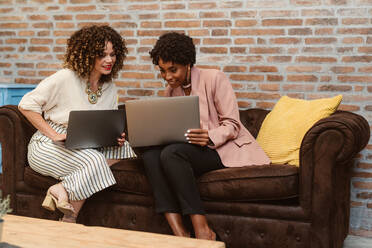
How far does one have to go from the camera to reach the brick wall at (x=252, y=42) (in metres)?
3.07

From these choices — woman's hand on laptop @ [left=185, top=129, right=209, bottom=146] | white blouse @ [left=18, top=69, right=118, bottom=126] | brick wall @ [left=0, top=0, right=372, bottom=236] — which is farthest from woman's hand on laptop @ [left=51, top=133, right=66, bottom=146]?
brick wall @ [left=0, top=0, right=372, bottom=236]

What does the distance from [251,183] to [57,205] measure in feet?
3.26

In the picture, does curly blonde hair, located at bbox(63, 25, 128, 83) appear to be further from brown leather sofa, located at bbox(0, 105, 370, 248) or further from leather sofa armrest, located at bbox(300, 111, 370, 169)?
leather sofa armrest, located at bbox(300, 111, 370, 169)

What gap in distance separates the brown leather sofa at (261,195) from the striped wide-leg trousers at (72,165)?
89 mm

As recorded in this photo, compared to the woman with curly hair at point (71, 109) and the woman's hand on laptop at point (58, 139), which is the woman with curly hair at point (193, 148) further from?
the woman's hand on laptop at point (58, 139)

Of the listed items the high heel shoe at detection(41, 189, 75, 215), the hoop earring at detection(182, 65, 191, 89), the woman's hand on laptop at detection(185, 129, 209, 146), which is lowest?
the high heel shoe at detection(41, 189, 75, 215)

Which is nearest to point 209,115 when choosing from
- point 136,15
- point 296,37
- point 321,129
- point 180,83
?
point 180,83

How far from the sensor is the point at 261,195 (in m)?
2.44

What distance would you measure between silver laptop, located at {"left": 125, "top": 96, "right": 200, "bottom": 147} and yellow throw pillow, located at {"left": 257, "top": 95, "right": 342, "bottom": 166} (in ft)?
1.68

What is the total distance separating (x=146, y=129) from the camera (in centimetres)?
251

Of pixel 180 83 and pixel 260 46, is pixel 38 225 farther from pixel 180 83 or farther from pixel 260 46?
pixel 260 46

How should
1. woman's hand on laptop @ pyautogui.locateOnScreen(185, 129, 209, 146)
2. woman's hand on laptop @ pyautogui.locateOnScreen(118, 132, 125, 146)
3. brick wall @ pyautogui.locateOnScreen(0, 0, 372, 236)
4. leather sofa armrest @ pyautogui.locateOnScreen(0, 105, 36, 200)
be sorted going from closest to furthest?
woman's hand on laptop @ pyautogui.locateOnScreen(185, 129, 209, 146) → woman's hand on laptop @ pyautogui.locateOnScreen(118, 132, 125, 146) → leather sofa armrest @ pyautogui.locateOnScreen(0, 105, 36, 200) → brick wall @ pyautogui.locateOnScreen(0, 0, 372, 236)

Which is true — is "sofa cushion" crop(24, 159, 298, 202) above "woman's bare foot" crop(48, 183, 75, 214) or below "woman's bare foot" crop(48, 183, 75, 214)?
above

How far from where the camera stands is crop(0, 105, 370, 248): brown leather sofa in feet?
7.62
